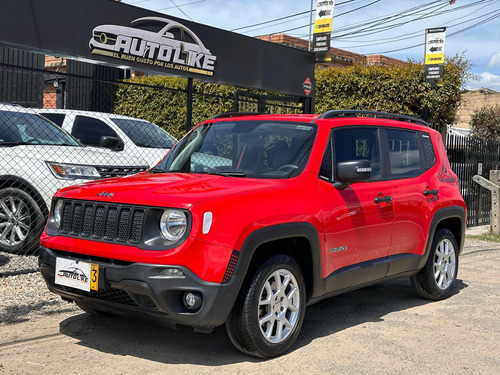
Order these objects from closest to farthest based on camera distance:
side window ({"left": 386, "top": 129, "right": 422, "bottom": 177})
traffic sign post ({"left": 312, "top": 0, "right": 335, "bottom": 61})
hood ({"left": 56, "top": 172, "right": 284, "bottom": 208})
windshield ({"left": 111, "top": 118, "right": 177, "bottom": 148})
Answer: hood ({"left": 56, "top": 172, "right": 284, "bottom": 208})
side window ({"left": 386, "top": 129, "right": 422, "bottom": 177})
windshield ({"left": 111, "top": 118, "right": 177, "bottom": 148})
traffic sign post ({"left": 312, "top": 0, "right": 335, "bottom": 61})

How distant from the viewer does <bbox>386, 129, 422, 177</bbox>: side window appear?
5879 mm

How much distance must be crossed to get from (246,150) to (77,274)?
1.72 meters

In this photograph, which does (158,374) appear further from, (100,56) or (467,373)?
(100,56)

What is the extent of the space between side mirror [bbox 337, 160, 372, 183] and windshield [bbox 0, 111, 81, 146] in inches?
171

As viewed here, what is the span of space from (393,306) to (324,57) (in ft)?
25.6

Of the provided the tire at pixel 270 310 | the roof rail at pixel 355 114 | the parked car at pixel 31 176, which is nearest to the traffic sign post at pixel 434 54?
the roof rail at pixel 355 114

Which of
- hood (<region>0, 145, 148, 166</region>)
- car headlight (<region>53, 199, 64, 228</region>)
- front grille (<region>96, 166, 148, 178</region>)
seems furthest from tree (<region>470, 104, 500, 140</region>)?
car headlight (<region>53, 199, 64, 228</region>)

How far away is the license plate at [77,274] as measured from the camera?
4293 mm

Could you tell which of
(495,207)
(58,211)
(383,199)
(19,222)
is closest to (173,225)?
(58,211)

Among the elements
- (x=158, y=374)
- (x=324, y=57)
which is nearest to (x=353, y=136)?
(x=158, y=374)

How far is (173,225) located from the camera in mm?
4145

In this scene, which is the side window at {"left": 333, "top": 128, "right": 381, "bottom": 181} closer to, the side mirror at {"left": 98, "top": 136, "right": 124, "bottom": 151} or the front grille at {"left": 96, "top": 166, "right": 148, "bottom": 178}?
the front grille at {"left": 96, "top": 166, "right": 148, "bottom": 178}

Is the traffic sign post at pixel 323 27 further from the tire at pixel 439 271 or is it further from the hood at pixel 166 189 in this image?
the hood at pixel 166 189

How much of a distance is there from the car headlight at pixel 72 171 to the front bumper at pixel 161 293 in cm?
335
